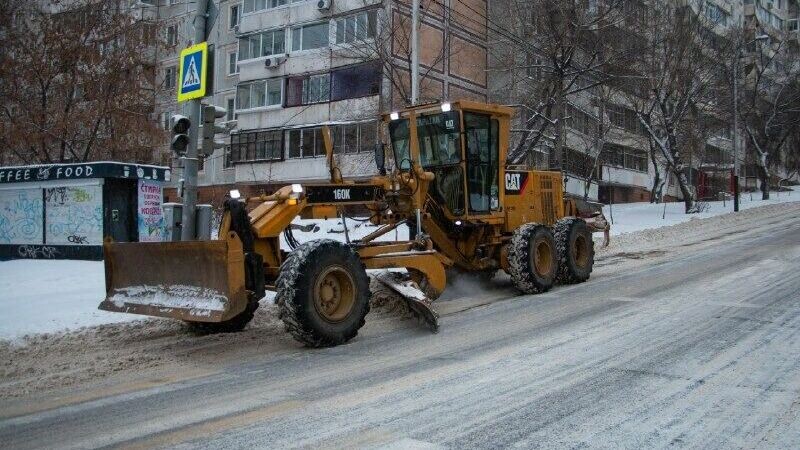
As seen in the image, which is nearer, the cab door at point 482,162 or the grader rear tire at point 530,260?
the cab door at point 482,162

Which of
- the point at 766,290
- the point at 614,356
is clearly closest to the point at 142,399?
the point at 614,356

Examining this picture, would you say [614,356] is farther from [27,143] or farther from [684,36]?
[684,36]

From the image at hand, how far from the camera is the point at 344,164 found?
3098 cm

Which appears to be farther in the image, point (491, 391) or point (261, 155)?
point (261, 155)

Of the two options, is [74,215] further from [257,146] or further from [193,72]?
[257,146]

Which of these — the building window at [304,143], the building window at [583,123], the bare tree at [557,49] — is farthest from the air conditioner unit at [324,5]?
the building window at [583,123]

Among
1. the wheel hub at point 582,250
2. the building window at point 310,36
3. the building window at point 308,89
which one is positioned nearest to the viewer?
the wheel hub at point 582,250

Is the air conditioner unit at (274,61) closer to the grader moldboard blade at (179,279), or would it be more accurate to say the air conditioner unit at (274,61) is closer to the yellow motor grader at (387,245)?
the yellow motor grader at (387,245)

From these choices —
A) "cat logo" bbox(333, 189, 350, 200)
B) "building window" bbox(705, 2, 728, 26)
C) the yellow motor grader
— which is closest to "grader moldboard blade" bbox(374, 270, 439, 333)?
the yellow motor grader

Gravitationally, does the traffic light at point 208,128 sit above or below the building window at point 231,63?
below

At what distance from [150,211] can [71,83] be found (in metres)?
7.87

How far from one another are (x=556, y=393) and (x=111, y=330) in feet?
17.6

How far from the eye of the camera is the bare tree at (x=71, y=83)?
2047 centimetres

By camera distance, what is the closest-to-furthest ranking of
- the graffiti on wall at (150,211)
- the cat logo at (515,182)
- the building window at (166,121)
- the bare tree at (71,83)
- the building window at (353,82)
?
the cat logo at (515,182)
the graffiti on wall at (150,211)
the bare tree at (71,83)
the building window at (166,121)
the building window at (353,82)
